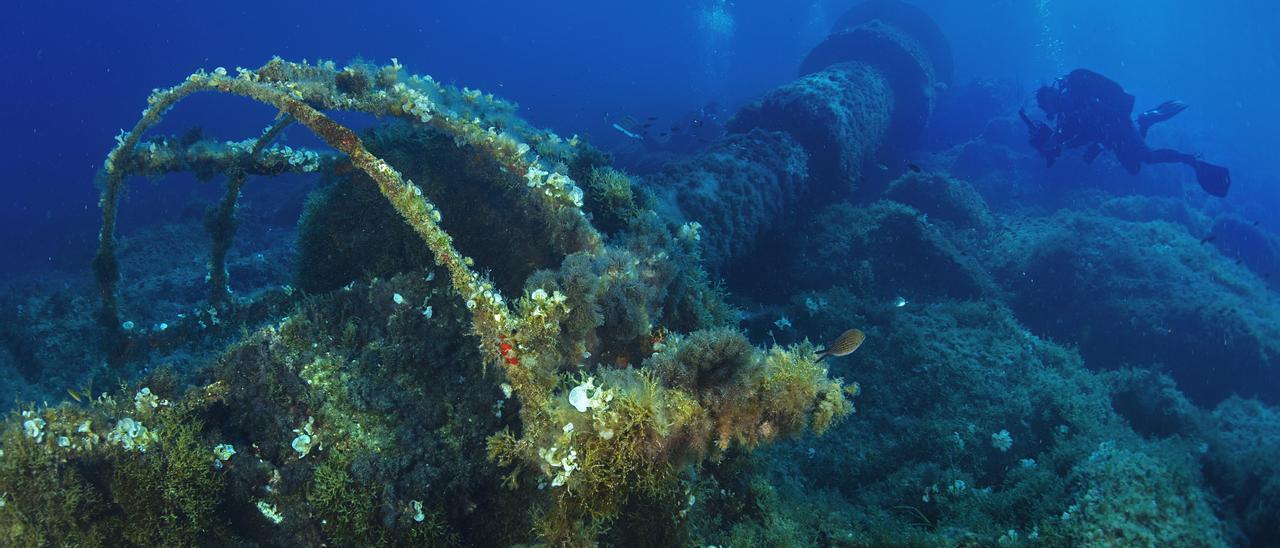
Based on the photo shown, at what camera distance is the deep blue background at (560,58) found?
121 feet

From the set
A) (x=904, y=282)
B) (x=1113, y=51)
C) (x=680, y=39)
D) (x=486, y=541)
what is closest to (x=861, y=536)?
(x=486, y=541)

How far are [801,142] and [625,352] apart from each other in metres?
8.85

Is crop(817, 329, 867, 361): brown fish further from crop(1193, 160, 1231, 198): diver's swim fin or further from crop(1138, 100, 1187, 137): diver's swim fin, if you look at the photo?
crop(1138, 100, 1187, 137): diver's swim fin

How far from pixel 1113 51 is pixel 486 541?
106 metres

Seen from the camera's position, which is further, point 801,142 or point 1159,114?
point 1159,114

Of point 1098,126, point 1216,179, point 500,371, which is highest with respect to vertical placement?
point 1098,126

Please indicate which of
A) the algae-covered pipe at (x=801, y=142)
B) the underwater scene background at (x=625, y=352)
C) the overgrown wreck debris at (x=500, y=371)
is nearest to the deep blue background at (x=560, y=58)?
the algae-covered pipe at (x=801, y=142)

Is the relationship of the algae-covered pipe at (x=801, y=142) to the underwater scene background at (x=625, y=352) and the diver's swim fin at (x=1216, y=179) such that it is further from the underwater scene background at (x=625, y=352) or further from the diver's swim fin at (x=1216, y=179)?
the diver's swim fin at (x=1216, y=179)

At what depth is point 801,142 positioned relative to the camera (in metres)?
11.2

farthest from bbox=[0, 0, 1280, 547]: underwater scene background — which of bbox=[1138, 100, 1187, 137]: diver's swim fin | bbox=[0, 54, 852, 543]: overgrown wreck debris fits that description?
bbox=[1138, 100, 1187, 137]: diver's swim fin

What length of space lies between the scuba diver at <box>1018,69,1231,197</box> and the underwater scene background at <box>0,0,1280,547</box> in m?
0.11

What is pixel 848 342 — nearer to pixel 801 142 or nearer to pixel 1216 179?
pixel 801 142

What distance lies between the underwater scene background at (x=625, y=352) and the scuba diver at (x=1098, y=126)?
0.11 meters

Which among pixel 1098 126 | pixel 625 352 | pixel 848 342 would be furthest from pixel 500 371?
pixel 1098 126
